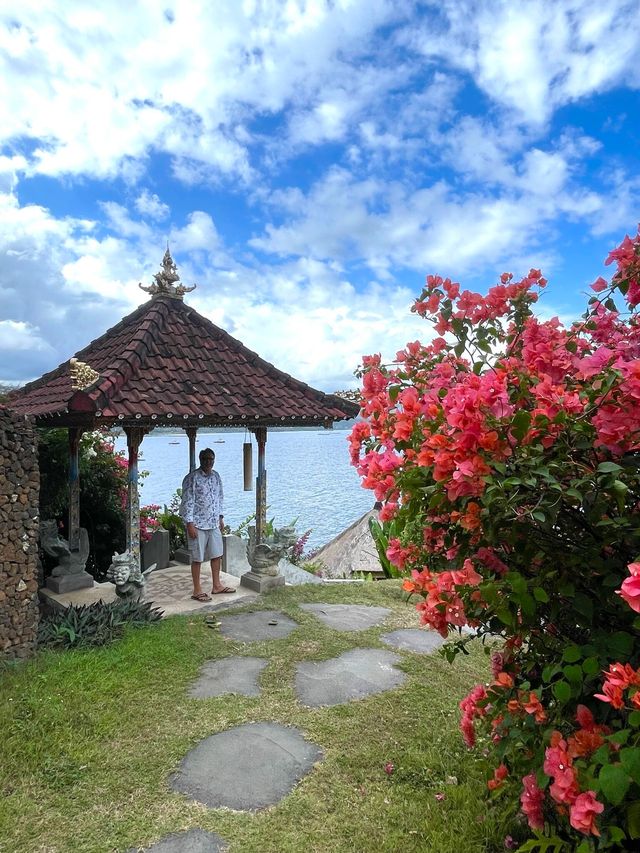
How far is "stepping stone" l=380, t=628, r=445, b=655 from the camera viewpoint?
584 cm

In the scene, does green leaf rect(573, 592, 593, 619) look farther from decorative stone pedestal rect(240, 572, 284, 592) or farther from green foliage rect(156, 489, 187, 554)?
green foliage rect(156, 489, 187, 554)

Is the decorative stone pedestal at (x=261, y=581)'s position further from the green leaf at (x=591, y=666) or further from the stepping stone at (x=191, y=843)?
the green leaf at (x=591, y=666)

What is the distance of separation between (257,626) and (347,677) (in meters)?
1.69

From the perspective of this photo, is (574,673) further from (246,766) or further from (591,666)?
(246,766)

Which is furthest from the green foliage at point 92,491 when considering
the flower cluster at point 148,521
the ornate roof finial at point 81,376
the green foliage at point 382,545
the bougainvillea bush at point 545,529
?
the bougainvillea bush at point 545,529

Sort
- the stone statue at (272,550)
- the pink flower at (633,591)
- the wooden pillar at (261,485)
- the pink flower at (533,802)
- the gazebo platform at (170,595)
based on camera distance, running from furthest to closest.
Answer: the wooden pillar at (261,485) → the stone statue at (272,550) → the gazebo platform at (170,595) → the pink flower at (533,802) → the pink flower at (633,591)

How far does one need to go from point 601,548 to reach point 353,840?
212 cm

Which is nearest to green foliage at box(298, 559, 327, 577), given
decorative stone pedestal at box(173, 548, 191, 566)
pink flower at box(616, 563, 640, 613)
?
decorative stone pedestal at box(173, 548, 191, 566)

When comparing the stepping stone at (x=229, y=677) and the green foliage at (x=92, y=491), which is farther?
the green foliage at (x=92, y=491)

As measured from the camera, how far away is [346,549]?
38.2 feet

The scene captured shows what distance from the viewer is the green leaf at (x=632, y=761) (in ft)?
4.81

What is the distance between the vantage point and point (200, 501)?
712cm

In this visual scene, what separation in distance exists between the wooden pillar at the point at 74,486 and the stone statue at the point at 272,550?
263 centimetres

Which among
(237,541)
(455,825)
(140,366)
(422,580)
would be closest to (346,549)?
(237,541)
